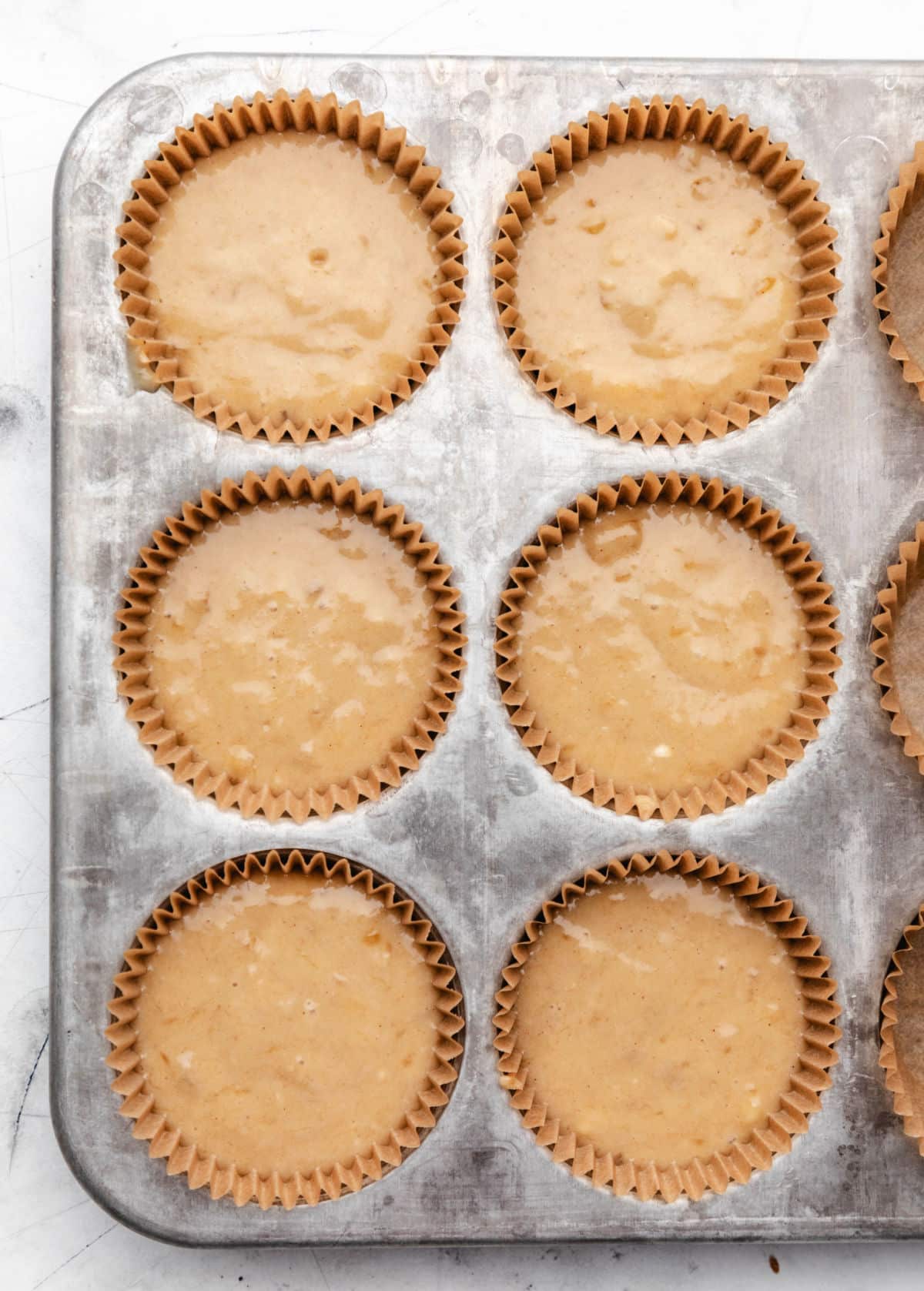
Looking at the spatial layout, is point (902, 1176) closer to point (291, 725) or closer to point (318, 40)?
point (291, 725)

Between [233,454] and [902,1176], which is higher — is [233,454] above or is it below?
above

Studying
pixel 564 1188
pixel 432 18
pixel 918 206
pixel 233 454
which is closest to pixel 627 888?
pixel 564 1188

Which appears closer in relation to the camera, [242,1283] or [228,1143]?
[228,1143]

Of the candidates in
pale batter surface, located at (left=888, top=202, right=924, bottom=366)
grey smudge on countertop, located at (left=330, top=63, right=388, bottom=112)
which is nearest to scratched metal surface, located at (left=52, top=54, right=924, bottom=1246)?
grey smudge on countertop, located at (left=330, top=63, right=388, bottom=112)

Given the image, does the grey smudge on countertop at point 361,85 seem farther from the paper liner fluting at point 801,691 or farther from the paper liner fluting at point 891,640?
the paper liner fluting at point 891,640

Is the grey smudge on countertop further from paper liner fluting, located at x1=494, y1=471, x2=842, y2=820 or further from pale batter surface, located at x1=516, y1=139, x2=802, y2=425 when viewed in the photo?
paper liner fluting, located at x1=494, y1=471, x2=842, y2=820

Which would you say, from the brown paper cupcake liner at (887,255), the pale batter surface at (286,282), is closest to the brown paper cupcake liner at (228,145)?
the pale batter surface at (286,282)

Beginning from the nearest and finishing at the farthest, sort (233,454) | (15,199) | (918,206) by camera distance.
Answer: (233,454) → (918,206) → (15,199)
